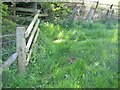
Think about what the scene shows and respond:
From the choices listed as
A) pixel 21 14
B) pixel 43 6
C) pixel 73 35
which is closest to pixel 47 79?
pixel 73 35

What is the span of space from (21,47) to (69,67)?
1.36m

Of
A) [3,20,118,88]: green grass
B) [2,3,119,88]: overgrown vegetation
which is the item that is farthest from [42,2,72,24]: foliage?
[3,20,118,88]: green grass

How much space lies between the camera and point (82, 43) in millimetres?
8516

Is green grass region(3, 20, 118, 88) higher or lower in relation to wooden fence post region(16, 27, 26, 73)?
lower

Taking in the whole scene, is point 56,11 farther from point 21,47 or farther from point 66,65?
point 21,47

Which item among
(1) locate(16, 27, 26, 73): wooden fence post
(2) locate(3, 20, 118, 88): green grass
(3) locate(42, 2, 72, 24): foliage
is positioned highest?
(1) locate(16, 27, 26, 73): wooden fence post

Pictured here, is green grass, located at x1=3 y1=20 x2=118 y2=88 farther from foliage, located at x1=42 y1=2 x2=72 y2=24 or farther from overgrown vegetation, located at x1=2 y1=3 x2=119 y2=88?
foliage, located at x1=42 y1=2 x2=72 y2=24

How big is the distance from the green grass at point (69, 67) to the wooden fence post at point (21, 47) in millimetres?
145

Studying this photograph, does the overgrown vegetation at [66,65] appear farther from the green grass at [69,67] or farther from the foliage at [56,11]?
the foliage at [56,11]

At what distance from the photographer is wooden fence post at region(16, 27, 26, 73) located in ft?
18.0

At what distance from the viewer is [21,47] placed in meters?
5.53

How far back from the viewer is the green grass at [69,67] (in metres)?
5.45

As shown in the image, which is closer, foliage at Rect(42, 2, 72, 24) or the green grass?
the green grass

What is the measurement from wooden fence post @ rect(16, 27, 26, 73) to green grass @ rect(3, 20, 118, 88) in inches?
5.7
